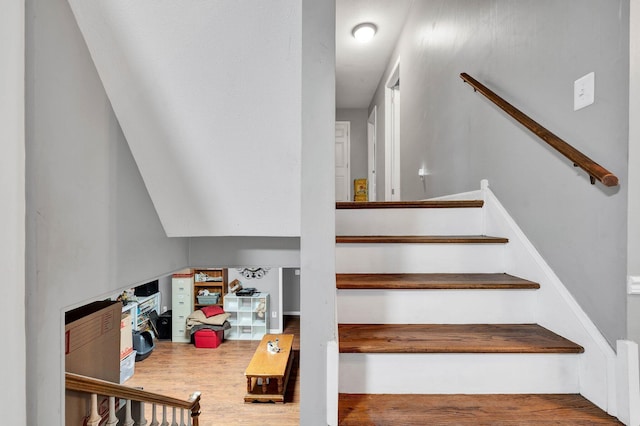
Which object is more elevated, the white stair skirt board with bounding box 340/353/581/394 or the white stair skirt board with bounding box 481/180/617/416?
the white stair skirt board with bounding box 481/180/617/416

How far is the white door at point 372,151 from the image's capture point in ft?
20.5

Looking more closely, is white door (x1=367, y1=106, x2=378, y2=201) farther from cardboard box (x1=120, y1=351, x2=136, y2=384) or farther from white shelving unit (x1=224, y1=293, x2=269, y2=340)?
cardboard box (x1=120, y1=351, x2=136, y2=384)

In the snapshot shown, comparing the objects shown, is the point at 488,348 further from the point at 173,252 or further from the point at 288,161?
the point at 173,252

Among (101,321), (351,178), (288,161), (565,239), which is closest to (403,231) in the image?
(565,239)

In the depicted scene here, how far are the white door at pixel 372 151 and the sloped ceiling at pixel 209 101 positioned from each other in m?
4.93

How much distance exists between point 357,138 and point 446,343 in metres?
5.98

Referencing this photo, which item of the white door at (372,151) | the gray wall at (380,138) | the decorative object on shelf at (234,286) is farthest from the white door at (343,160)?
the decorative object on shelf at (234,286)

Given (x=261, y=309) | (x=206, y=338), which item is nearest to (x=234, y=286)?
(x=261, y=309)

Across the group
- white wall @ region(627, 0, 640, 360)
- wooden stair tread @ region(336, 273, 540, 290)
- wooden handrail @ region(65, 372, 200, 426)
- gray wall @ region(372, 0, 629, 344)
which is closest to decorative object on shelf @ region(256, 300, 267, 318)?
wooden handrail @ region(65, 372, 200, 426)

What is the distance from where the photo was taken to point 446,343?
129 cm

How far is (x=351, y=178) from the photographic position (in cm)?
685

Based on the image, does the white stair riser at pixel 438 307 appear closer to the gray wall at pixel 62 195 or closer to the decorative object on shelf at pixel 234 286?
the gray wall at pixel 62 195

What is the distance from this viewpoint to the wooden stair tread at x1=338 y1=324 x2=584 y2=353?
125 centimetres

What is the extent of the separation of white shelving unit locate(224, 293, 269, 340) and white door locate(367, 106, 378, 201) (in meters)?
2.95
